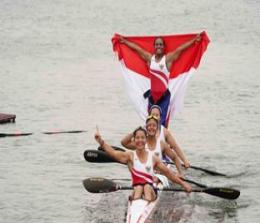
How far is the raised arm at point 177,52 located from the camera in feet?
71.2

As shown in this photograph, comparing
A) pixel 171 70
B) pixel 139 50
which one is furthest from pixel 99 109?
pixel 171 70

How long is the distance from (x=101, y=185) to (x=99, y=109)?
523 inches

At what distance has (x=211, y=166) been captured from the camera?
23.8 meters

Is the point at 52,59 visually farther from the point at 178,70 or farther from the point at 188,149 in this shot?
the point at 178,70

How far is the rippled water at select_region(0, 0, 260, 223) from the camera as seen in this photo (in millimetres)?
19922

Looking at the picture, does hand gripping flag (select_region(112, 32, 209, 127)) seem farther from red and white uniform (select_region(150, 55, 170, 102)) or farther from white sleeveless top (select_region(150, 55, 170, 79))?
white sleeveless top (select_region(150, 55, 170, 79))

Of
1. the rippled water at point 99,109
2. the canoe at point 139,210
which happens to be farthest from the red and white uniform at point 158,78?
the canoe at point 139,210

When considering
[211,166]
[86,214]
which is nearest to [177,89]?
[211,166]

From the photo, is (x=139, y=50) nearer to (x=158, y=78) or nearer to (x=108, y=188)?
(x=158, y=78)

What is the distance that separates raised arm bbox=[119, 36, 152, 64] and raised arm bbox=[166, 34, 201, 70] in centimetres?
49

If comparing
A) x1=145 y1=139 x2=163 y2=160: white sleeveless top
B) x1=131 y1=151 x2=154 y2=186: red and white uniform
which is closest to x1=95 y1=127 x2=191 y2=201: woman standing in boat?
x1=131 y1=151 x2=154 y2=186: red and white uniform

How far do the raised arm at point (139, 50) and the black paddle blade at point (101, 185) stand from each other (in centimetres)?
508

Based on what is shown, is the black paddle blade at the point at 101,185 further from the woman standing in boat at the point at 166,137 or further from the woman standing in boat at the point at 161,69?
the woman standing in boat at the point at 161,69

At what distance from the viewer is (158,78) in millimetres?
21719
